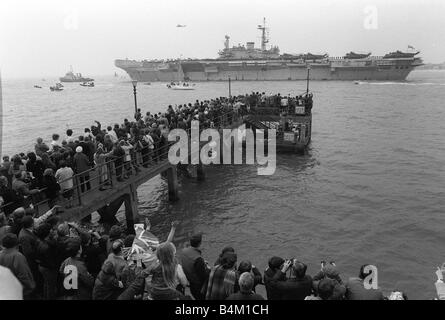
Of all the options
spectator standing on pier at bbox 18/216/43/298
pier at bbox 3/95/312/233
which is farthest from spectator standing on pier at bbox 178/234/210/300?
pier at bbox 3/95/312/233

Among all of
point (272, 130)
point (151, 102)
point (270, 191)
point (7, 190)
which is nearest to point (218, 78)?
point (151, 102)

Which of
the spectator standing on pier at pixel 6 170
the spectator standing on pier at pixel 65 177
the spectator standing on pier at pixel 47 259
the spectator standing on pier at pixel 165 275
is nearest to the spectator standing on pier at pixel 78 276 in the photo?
the spectator standing on pier at pixel 47 259

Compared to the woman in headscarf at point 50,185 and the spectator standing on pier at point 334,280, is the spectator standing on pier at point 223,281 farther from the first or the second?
the woman in headscarf at point 50,185

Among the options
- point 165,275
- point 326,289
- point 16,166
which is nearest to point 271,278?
point 326,289

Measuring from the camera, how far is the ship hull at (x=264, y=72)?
9862cm

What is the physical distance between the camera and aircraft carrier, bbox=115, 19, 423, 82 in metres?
96.4

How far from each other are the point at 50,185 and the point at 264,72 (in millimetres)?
103106

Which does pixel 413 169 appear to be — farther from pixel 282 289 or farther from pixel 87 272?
pixel 87 272

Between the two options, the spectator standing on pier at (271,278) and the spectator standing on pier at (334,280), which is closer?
the spectator standing on pier at (334,280)

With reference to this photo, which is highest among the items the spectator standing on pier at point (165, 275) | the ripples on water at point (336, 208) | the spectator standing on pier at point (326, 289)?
the spectator standing on pier at point (165, 275)

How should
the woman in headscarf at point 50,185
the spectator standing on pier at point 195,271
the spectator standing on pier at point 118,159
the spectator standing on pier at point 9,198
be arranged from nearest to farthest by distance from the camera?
the spectator standing on pier at point 195,271 < the spectator standing on pier at point 9,198 < the woman in headscarf at point 50,185 < the spectator standing on pier at point 118,159

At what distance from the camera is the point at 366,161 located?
80.2ft

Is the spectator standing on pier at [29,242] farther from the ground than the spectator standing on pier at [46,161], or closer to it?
closer to it

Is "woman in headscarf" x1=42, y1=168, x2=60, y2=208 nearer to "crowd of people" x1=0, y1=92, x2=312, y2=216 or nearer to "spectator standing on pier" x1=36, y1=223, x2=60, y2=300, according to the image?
"crowd of people" x1=0, y1=92, x2=312, y2=216
